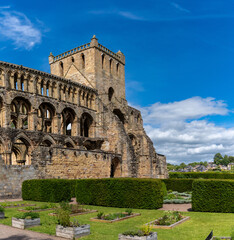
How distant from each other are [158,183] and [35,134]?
17463 mm

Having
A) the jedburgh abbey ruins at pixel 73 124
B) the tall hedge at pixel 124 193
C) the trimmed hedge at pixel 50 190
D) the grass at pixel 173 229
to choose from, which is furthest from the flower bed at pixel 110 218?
the jedburgh abbey ruins at pixel 73 124

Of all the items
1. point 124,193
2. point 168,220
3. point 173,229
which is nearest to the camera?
point 173,229

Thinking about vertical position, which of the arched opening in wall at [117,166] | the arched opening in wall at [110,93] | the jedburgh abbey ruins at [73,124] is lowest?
the arched opening in wall at [117,166]

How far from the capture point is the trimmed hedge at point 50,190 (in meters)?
16.7

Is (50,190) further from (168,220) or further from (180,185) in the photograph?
(180,185)

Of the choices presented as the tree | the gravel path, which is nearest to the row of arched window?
the gravel path

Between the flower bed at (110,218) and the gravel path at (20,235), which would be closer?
the gravel path at (20,235)

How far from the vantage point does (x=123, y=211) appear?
13.0 m

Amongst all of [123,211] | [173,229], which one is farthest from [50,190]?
[173,229]

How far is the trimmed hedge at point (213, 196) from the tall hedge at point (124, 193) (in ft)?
6.54

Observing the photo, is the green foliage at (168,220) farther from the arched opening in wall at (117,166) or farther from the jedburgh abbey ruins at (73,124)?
the arched opening in wall at (117,166)

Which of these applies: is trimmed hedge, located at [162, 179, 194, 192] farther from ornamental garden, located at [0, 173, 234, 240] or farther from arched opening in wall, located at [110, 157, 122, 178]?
arched opening in wall, located at [110, 157, 122, 178]

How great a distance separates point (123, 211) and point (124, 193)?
1.64 metres

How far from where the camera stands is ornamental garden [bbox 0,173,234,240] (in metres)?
8.31
